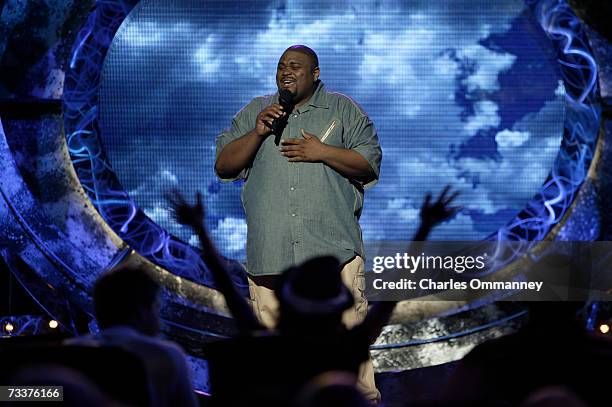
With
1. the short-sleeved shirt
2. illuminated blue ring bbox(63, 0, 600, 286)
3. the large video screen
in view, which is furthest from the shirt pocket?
illuminated blue ring bbox(63, 0, 600, 286)

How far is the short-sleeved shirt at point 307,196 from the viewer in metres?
3.32

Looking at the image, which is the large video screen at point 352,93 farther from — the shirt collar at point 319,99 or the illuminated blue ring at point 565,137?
the shirt collar at point 319,99

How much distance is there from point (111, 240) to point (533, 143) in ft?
6.75

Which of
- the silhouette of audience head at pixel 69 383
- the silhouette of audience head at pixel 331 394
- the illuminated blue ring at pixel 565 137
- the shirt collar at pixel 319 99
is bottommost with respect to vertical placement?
the illuminated blue ring at pixel 565 137

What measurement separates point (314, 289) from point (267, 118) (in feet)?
3.25

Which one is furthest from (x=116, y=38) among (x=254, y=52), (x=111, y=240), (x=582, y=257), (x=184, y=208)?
(x=582, y=257)

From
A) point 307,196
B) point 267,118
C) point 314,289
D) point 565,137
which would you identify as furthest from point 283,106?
point 565,137

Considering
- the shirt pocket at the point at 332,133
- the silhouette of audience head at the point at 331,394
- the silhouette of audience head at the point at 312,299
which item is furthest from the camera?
the shirt pocket at the point at 332,133

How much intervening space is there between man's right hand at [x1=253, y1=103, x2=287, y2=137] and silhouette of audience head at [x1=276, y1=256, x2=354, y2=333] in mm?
895

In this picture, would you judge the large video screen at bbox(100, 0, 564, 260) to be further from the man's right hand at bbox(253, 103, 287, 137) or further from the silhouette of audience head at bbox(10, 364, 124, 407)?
the silhouette of audience head at bbox(10, 364, 124, 407)

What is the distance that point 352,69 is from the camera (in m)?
4.70

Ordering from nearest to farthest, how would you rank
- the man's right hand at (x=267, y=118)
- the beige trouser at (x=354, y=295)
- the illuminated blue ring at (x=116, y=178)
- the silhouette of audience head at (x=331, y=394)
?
the silhouette of audience head at (x=331, y=394) < the man's right hand at (x=267, y=118) < the beige trouser at (x=354, y=295) < the illuminated blue ring at (x=116, y=178)

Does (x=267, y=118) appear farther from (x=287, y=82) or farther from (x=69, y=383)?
Answer: (x=69, y=383)

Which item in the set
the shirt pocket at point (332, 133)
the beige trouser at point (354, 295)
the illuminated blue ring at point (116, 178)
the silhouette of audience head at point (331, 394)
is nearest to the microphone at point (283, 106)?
the shirt pocket at point (332, 133)
